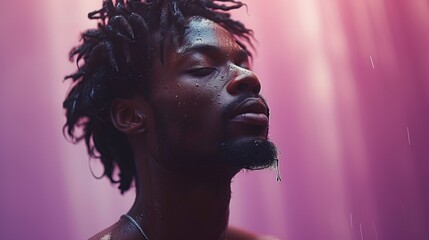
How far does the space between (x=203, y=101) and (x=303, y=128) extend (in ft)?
2.44

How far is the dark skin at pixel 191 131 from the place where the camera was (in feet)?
3.84

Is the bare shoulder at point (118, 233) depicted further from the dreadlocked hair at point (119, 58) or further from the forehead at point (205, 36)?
the forehead at point (205, 36)

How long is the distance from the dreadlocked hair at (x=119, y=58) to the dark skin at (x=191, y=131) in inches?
2.3

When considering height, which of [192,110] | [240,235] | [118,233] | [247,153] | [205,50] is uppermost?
[205,50]

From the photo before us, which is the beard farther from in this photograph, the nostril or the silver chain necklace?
the silver chain necklace

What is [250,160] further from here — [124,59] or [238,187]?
[238,187]

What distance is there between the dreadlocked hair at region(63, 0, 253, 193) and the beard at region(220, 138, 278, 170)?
30 cm

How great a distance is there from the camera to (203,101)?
1182mm

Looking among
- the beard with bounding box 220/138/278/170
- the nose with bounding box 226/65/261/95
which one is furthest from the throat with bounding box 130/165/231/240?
the nose with bounding box 226/65/261/95

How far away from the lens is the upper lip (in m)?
1.16

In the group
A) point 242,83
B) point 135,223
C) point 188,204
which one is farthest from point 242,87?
point 135,223

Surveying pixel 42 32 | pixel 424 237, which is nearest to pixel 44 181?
pixel 42 32

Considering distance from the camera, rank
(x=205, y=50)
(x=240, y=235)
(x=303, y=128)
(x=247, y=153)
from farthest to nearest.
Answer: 1. (x=303, y=128)
2. (x=240, y=235)
3. (x=205, y=50)
4. (x=247, y=153)

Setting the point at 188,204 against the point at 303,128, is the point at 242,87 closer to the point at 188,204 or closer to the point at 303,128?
the point at 188,204
